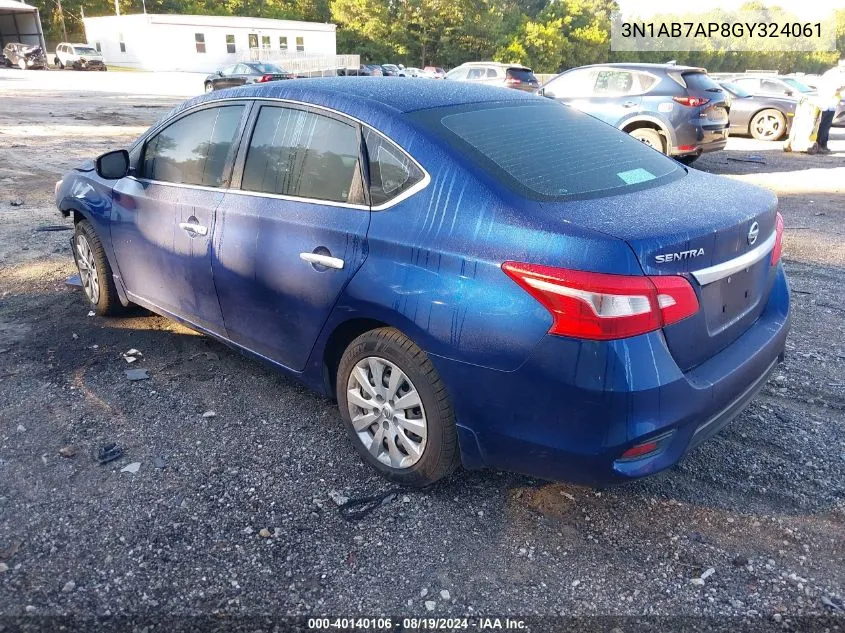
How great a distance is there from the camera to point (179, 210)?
144 inches

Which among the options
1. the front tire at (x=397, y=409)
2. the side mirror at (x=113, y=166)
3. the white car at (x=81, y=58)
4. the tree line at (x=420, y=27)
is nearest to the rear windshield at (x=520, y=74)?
the side mirror at (x=113, y=166)

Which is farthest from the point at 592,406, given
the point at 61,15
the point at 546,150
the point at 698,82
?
the point at 61,15

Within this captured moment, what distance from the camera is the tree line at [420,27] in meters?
53.1

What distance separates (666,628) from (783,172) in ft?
37.8

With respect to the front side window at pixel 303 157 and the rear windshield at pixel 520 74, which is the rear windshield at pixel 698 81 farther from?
the rear windshield at pixel 520 74

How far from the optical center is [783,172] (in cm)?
1160

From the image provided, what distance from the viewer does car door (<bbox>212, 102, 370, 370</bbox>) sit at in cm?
286

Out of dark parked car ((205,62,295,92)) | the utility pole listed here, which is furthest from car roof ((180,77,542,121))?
the utility pole

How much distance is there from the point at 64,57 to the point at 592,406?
48471 mm

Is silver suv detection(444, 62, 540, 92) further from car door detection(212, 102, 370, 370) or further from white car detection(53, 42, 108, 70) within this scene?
white car detection(53, 42, 108, 70)

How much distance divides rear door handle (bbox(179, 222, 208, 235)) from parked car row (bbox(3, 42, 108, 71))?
146ft

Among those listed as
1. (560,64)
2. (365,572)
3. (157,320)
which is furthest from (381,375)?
(560,64)

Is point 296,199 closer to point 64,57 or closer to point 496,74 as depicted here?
point 496,74

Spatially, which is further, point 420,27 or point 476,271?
point 420,27
